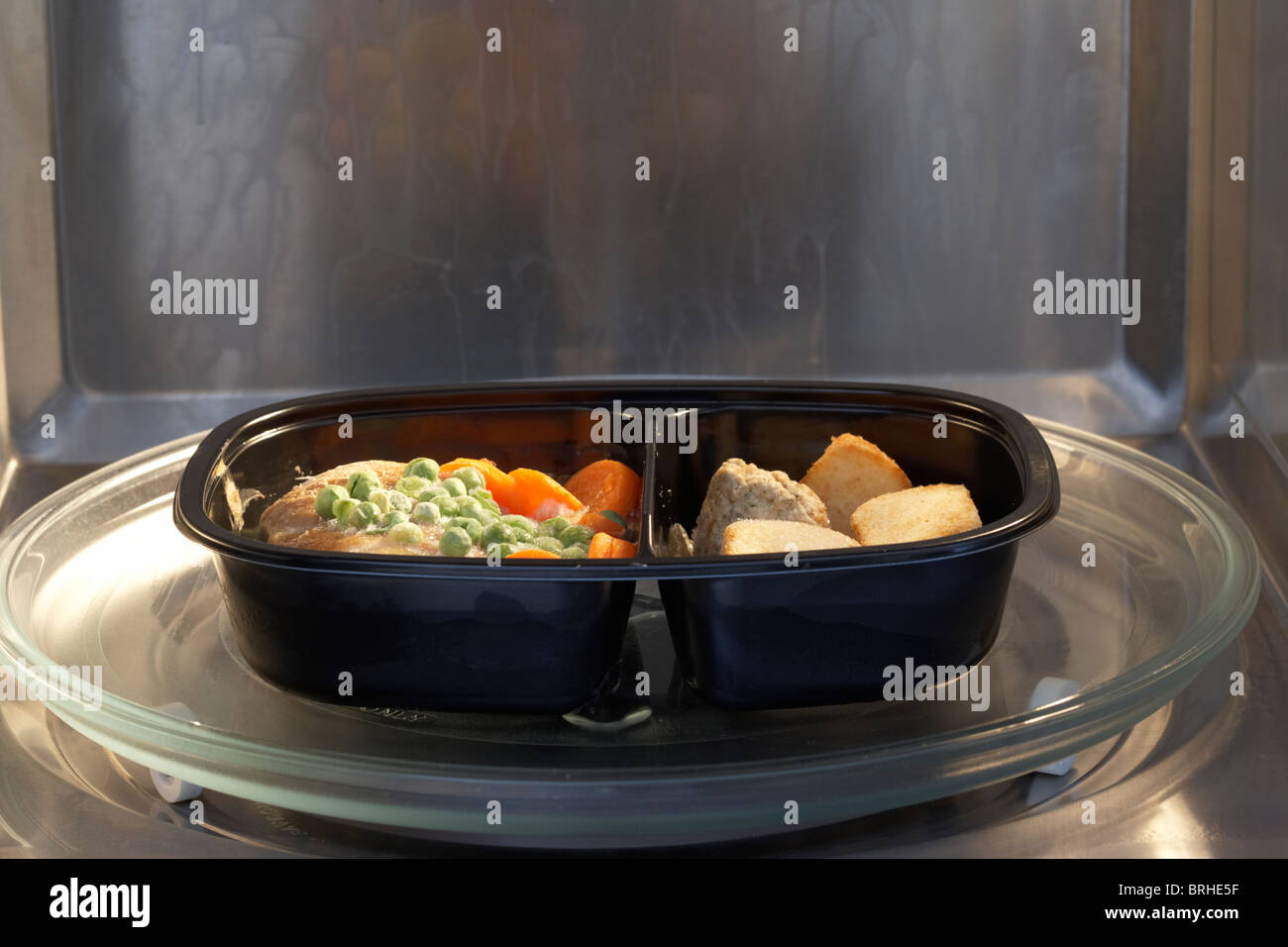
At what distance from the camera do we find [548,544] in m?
0.95

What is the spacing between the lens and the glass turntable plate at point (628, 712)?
75 centimetres

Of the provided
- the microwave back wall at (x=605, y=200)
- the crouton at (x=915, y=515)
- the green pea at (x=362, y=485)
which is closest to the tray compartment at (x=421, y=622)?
the green pea at (x=362, y=485)

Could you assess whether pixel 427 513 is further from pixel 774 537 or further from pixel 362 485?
pixel 774 537

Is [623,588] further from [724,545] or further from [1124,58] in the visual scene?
[1124,58]

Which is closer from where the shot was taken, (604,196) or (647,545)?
(647,545)

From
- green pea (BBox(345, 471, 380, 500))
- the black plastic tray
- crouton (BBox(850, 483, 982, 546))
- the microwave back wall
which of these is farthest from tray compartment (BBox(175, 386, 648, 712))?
the microwave back wall

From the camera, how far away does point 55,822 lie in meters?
0.83

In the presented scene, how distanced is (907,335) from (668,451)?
499 millimetres

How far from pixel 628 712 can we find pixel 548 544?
Answer: 0.13 metres

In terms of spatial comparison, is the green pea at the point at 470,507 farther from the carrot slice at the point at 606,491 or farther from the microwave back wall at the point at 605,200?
the microwave back wall at the point at 605,200

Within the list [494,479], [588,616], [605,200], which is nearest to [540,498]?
[494,479]

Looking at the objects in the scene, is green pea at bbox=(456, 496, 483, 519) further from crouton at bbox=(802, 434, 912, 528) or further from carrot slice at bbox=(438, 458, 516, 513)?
crouton at bbox=(802, 434, 912, 528)

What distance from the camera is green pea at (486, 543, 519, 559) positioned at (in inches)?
34.8
